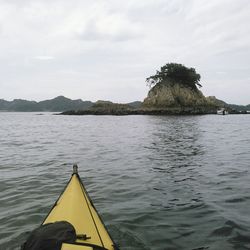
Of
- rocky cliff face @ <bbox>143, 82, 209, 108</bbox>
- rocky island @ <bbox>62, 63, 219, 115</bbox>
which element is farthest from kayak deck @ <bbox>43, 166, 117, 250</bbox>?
rocky cliff face @ <bbox>143, 82, 209, 108</bbox>

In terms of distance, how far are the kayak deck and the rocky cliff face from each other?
8457cm

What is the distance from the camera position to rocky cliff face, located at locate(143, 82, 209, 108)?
90.9 meters

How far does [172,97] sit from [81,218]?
86.5 m

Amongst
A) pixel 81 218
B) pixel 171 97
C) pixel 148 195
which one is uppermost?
pixel 171 97

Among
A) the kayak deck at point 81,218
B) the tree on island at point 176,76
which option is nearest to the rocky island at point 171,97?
the tree on island at point 176,76

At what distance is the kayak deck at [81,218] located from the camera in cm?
543

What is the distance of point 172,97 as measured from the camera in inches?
3580

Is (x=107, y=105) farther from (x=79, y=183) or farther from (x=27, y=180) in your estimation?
(x=79, y=183)

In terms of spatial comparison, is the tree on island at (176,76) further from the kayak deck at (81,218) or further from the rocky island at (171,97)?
the kayak deck at (81,218)

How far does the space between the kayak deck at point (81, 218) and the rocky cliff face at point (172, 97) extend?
84.6m

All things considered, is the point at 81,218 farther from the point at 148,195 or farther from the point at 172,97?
the point at 172,97

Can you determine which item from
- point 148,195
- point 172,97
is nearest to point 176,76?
point 172,97

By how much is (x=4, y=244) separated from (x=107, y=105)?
9436cm

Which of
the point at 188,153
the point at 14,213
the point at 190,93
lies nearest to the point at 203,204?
the point at 14,213
